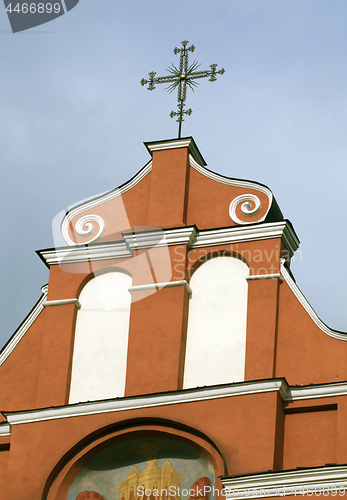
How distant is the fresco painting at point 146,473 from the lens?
13.4m

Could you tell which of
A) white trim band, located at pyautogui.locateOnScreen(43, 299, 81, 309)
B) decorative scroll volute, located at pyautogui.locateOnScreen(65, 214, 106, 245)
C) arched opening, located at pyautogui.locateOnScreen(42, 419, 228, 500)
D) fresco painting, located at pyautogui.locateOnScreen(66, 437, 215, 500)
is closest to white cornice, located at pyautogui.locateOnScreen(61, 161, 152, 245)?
decorative scroll volute, located at pyautogui.locateOnScreen(65, 214, 106, 245)

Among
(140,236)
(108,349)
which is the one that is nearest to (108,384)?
(108,349)

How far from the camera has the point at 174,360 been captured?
13.9 m

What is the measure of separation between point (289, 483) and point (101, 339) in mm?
3418

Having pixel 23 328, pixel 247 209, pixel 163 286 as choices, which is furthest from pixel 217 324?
pixel 23 328

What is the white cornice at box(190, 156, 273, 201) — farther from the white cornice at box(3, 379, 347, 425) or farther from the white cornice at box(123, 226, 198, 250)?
the white cornice at box(3, 379, 347, 425)

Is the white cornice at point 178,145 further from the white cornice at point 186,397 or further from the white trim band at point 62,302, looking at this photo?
the white cornice at point 186,397

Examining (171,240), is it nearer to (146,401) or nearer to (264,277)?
(264,277)

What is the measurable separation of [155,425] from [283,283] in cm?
242

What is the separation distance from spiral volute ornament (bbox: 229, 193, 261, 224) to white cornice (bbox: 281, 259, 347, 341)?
923 millimetres

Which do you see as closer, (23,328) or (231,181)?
(23,328)

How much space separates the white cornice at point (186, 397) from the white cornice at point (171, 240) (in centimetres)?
216

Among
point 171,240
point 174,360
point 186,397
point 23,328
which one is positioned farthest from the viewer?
point 23,328

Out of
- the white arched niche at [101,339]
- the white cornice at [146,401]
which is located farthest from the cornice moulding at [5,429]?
the white arched niche at [101,339]
